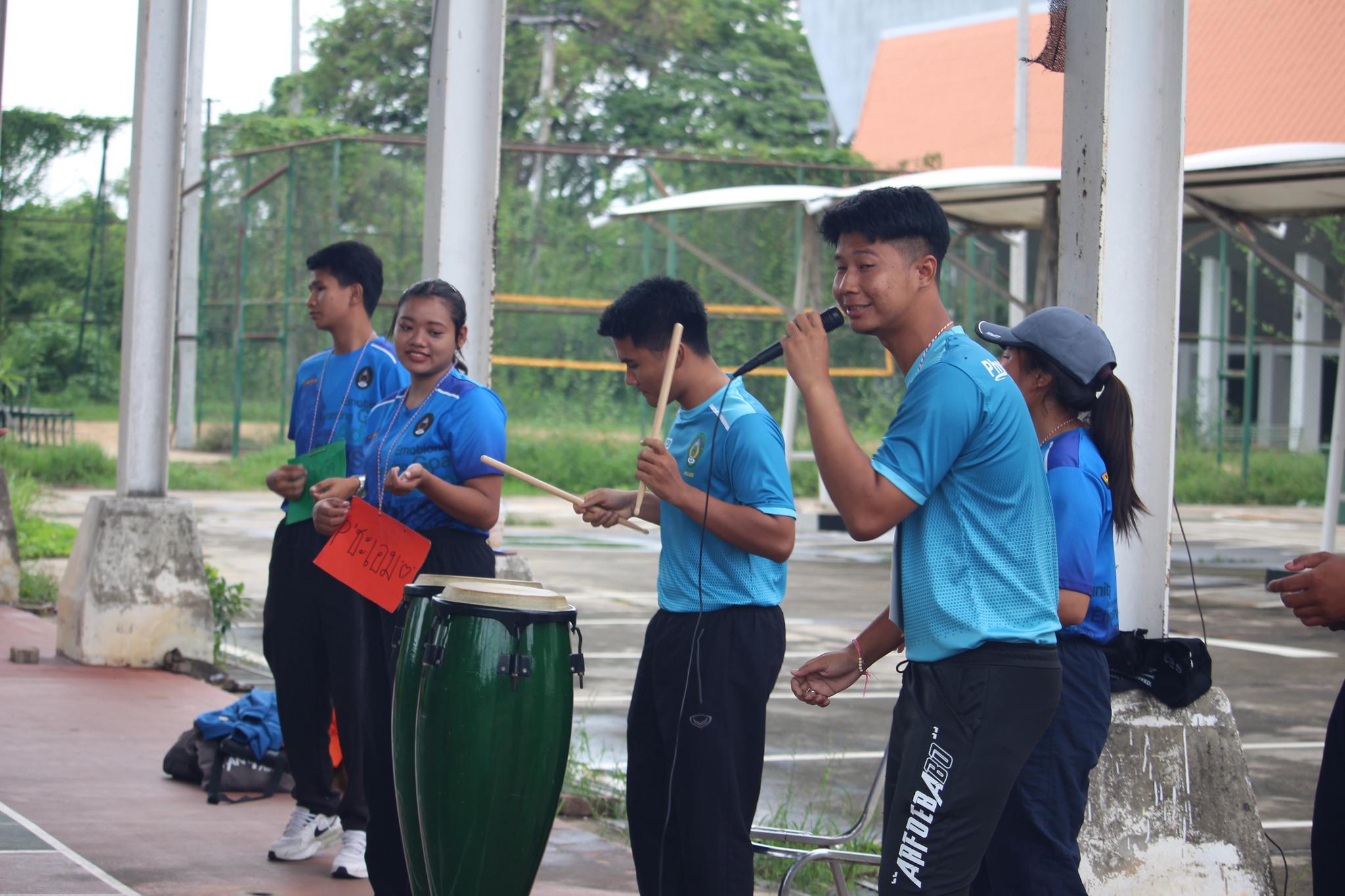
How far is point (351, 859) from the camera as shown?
5441 mm

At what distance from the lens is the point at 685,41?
3662 cm

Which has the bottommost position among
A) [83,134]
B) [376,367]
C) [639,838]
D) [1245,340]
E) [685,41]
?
[639,838]

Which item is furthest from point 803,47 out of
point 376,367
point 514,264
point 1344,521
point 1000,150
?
point 376,367

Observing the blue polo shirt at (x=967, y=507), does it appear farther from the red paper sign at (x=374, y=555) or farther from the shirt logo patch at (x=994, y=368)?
the red paper sign at (x=374, y=555)

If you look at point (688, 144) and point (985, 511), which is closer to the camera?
point (985, 511)

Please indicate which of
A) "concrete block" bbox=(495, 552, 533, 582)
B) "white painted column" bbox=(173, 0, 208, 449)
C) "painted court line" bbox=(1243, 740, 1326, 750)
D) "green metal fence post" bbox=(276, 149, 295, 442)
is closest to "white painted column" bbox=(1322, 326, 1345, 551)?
"painted court line" bbox=(1243, 740, 1326, 750)

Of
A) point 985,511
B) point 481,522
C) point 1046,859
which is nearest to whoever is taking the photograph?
point 985,511

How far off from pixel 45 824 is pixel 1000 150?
31033 mm

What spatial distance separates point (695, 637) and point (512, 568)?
2.82m

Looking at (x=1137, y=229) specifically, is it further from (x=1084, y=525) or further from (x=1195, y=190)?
(x=1195, y=190)

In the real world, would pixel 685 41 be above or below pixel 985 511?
above

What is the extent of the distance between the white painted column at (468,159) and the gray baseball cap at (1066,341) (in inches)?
123

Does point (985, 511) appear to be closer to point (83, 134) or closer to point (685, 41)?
point (83, 134)

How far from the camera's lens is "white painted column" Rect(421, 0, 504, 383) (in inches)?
259
